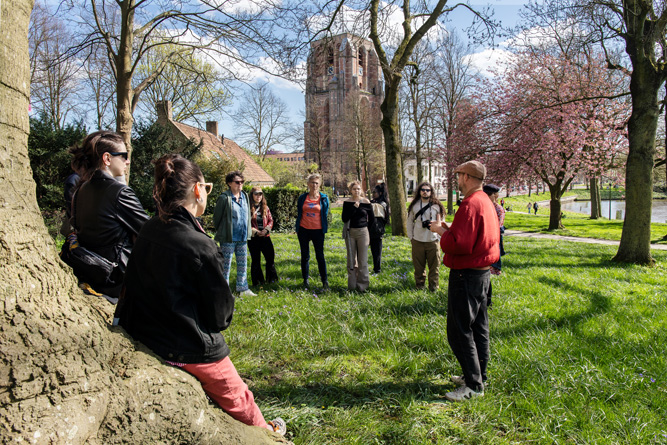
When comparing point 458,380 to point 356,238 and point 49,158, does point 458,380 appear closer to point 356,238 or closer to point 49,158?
point 356,238

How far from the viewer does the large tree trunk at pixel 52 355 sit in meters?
1.36

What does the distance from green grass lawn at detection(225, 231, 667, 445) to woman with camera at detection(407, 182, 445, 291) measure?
425 millimetres

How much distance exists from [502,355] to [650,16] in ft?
35.4

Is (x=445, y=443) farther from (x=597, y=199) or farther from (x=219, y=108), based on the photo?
(x=597, y=199)

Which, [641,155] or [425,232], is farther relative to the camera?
[641,155]

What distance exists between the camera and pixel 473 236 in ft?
10.4

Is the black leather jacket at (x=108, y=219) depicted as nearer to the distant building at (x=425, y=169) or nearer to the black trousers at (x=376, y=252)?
Answer: the black trousers at (x=376, y=252)

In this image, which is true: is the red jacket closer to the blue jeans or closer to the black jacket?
the black jacket

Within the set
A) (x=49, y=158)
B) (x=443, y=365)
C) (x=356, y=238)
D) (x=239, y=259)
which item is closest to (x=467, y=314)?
(x=443, y=365)

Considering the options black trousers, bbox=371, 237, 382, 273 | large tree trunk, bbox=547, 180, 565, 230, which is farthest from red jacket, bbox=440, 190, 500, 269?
large tree trunk, bbox=547, 180, 565, 230

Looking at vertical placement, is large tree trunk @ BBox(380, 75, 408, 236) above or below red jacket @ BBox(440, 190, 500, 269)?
above

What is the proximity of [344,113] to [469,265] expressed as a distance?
4747cm

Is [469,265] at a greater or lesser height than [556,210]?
lesser

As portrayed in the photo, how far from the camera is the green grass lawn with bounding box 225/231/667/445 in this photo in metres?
2.88
